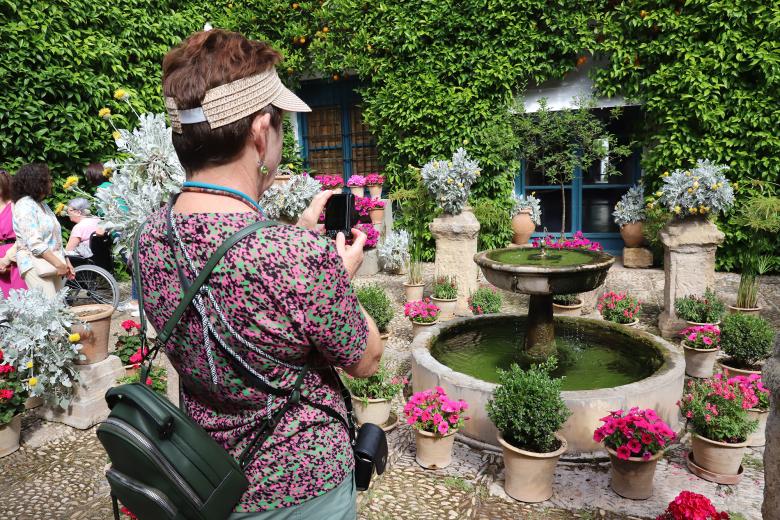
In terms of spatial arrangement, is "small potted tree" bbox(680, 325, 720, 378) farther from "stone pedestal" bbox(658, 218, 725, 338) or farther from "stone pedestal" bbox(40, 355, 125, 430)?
"stone pedestal" bbox(40, 355, 125, 430)

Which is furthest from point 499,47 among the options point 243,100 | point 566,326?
point 243,100

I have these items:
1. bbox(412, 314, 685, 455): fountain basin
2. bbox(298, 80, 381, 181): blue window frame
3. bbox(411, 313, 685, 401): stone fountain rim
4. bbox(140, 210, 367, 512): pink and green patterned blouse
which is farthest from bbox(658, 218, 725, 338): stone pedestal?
bbox(298, 80, 381, 181): blue window frame

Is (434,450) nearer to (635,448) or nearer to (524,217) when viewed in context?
(635,448)

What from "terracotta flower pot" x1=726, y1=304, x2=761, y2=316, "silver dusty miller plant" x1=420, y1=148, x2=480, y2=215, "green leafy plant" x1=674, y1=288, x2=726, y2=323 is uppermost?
"silver dusty miller plant" x1=420, y1=148, x2=480, y2=215

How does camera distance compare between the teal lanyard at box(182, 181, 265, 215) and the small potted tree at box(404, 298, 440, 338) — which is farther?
the small potted tree at box(404, 298, 440, 338)

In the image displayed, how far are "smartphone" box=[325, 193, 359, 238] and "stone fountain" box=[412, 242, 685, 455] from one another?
2261 mm

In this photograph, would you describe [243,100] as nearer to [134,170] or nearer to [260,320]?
[260,320]

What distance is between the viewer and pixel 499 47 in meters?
8.77

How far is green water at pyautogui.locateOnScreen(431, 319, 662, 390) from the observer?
416 centimetres

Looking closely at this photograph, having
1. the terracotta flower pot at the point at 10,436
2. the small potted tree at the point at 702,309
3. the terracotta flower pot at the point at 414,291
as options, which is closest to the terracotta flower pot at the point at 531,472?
the small potted tree at the point at 702,309

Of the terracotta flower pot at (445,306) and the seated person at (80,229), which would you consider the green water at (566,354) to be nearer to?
the terracotta flower pot at (445,306)

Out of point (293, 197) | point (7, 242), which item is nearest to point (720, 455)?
point (293, 197)

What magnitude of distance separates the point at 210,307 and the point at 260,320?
120mm

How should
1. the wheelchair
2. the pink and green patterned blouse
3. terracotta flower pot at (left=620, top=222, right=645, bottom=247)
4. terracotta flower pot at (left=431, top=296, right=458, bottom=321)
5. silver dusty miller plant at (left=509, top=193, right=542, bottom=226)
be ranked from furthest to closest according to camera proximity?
silver dusty miller plant at (left=509, top=193, right=542, bottom=226) → terracotta flower pot at (left=620, top=222, right=645, bottom=247) → the wheelchair → terracotta flower pot at (left=431, top=296, right=458, bottom=321) → the pink and green patterned blouse
